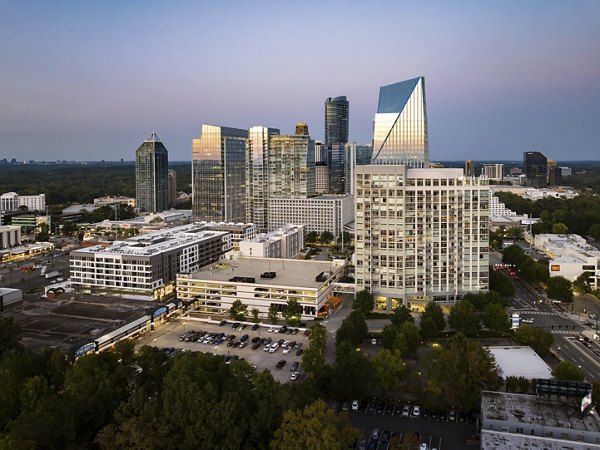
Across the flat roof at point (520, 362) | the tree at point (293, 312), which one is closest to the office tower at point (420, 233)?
the tree at point (293, 312)

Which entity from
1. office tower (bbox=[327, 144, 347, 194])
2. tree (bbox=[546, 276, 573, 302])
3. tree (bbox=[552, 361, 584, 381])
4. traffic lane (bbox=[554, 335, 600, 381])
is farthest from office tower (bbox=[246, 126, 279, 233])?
tree (bbox=[552, 361, 584, 381])

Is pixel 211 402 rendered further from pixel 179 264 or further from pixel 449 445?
pixel 179 264

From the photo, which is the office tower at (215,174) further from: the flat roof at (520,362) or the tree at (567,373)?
the tree at (567,373)

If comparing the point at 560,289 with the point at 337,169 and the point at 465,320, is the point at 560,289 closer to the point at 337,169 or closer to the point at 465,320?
the point at 465,320

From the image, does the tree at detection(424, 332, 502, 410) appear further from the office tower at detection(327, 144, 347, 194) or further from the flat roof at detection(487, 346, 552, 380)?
the office tower at detection(327, 144, 347, 194)

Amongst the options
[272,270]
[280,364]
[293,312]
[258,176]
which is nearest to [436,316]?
[293,312]
